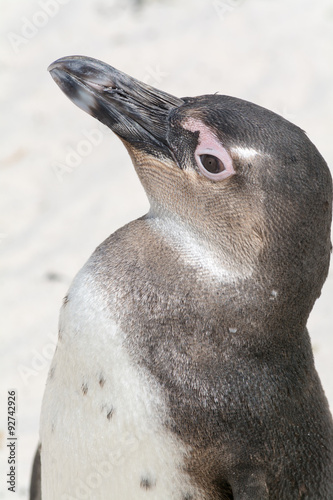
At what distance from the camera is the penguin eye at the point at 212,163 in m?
1.65

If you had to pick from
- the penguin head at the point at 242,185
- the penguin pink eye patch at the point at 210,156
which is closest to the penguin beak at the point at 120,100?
the penguin head at the point at 242,185

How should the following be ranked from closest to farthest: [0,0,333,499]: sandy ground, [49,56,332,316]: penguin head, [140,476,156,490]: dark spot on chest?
[49,56,332,316]: penguin head < [140,476,156,490]: dark spot on chest < [0,0,333,499]: sandy ground

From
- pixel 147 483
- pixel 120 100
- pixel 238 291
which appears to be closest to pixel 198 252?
pixel 238 291

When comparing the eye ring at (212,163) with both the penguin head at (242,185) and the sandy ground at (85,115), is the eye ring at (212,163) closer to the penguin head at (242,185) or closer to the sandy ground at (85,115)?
the penguin head at (242,185)

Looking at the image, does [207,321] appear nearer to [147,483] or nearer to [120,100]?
[147,483]

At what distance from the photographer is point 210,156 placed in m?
1.66

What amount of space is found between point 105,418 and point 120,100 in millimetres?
757

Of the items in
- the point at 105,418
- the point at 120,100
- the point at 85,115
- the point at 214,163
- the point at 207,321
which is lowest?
the point at 105,418

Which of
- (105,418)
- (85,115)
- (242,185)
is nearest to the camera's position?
(242,185)

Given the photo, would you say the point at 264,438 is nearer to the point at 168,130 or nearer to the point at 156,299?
the point at 156,299

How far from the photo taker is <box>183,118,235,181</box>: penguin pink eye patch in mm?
1636

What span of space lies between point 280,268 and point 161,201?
34cm

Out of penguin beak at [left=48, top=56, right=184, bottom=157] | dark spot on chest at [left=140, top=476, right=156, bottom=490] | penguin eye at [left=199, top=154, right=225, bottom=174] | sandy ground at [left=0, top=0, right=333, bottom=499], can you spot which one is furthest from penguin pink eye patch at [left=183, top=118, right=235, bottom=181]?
sandy ground at [left=0, top=0, right=333, bottom=499]

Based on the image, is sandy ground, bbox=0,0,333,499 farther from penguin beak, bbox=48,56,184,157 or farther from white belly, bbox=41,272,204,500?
penguin beak, bbox=48,56,184,157
